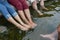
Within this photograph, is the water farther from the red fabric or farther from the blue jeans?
the red fabric

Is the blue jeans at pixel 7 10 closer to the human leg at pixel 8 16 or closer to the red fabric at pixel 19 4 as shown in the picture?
the human leg at pixel 8 16

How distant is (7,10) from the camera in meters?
4.76

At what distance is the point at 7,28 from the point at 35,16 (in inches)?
41.9

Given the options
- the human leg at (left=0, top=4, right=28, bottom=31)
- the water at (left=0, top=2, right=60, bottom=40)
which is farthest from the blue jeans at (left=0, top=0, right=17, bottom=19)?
the water at (left=0, top=2, right=60, bottom=40)

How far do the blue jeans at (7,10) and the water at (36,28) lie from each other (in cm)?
20

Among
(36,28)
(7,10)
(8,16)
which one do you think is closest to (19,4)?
(7,10)

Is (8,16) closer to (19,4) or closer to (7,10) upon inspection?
(7,10)

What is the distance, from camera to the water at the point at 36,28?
4418mm

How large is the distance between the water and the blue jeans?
20 cm

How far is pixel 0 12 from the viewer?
4.70m

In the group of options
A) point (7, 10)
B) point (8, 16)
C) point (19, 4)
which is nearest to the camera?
point (8, 16)

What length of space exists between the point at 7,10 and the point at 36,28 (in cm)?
65

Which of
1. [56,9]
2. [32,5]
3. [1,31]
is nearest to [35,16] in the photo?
[32,5]

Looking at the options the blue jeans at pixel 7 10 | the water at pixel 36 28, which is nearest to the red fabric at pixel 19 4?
the blue jeans at pixel 7 10
